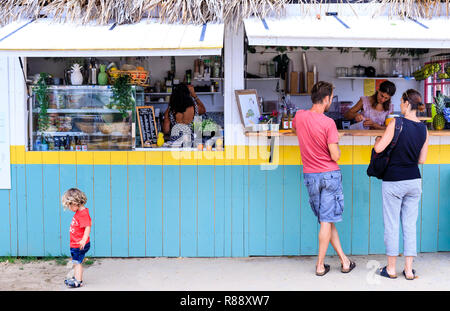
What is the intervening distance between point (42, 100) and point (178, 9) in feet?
5.73

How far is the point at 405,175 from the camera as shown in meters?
4.58

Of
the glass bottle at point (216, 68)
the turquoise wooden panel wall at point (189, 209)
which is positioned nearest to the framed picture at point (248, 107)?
the turquoise wooden panel wall at point (189, 209)

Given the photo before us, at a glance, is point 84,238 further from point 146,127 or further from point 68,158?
point 146,127

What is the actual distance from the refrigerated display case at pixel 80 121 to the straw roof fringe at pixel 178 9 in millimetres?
781

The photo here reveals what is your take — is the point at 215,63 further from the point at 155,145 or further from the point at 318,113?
the point at 318,113

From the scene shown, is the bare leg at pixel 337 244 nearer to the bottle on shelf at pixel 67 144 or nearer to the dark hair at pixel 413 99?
the dark hair at pixel 413 99

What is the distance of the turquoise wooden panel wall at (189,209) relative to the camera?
17.7ft

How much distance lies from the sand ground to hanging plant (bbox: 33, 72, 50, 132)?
4.73 feet

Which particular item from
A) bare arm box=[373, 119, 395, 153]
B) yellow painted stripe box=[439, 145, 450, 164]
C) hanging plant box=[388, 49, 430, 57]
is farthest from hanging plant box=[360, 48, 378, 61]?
bare arm box=[373, 119, 395, 153]

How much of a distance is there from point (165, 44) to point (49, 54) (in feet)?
3.23

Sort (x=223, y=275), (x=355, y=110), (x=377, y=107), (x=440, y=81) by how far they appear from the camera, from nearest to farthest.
Result: (x=223, y=275), (x=377, y=107), (x=355, y=110), (x=440, y=81)

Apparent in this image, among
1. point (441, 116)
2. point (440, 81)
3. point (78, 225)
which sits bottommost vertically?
point (78, 225)

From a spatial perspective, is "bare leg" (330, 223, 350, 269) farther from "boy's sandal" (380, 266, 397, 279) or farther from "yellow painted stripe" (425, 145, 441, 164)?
"yellow painted stripe" (425, 145, 441, 164)

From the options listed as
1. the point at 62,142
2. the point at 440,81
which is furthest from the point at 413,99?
the point at 440,81
